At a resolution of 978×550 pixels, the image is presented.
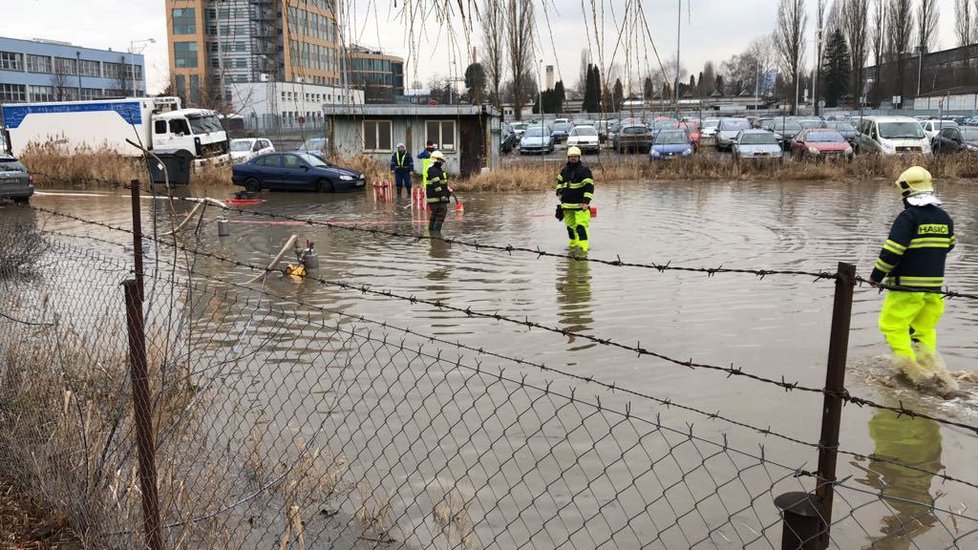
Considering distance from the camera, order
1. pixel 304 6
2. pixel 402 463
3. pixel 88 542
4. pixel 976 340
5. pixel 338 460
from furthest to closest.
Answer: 1. pixel 976 340
2. pixel 402 463
3. pixel 338 460
4. pixel 88 542
5. pixel 304 6

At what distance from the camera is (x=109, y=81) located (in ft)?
299

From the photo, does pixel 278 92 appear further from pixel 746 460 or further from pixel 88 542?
pixel 746 460

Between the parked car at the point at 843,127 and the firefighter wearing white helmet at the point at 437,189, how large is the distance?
25.6 metres

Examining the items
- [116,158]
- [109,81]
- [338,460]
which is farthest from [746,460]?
[109,81]

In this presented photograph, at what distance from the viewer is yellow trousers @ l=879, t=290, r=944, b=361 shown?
6.41 metres

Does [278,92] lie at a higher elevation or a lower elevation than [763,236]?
higher

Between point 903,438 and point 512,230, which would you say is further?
point 512,230

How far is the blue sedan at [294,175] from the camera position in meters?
24.9

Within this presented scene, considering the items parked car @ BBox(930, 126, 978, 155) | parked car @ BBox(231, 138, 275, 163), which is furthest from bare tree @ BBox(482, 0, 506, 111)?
parked car @ BBox(231, 138, 275, 163)

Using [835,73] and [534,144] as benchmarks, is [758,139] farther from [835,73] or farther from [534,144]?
[835,73]

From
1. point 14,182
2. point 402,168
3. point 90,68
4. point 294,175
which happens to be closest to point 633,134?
point 402,168

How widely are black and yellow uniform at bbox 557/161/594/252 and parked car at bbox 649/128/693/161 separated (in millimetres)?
16700

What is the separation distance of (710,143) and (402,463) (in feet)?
126

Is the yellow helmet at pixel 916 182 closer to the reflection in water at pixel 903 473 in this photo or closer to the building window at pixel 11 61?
the reflection in water at pixel 903 473
